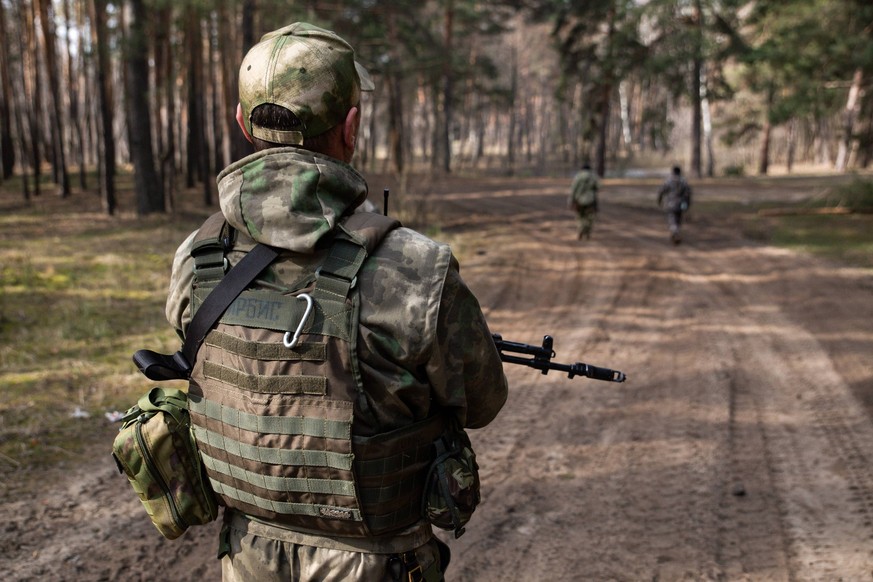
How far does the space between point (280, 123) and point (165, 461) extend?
98 centimetres

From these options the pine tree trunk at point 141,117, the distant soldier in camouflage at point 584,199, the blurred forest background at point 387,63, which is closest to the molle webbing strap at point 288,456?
the blurred forest background at point 387,63

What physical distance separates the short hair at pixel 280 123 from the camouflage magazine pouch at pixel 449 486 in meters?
0.86

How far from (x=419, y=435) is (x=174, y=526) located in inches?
30.9

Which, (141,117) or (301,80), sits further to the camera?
(141,117)

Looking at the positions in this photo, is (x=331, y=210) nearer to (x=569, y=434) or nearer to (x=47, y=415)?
(x=569, y=434)

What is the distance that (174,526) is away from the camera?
2.09 m

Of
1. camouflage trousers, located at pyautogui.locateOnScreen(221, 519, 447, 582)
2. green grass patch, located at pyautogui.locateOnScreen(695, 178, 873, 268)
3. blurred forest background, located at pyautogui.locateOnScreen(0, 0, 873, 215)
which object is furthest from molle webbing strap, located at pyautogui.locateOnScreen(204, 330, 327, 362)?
green grass patch, located at pyautogui.locateOnScreen(695, 178, 873, 268)

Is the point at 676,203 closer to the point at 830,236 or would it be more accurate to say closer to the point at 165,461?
the point at 830,236

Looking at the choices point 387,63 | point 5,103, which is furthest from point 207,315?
point 5,103

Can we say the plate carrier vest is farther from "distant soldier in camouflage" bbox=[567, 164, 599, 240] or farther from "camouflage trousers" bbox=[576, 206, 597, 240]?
"camouflage trousers" bbox=[576, 206, 597, 240]

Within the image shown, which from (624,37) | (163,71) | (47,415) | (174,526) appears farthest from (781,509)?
(624,37)

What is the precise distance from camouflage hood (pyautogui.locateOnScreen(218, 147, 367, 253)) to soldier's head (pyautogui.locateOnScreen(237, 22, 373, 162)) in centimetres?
7

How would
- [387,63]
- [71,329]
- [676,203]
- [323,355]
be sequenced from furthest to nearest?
[387,63] < [676,203] < [71,329] < [323,355]

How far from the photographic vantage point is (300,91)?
1833 millimetres
